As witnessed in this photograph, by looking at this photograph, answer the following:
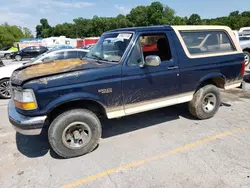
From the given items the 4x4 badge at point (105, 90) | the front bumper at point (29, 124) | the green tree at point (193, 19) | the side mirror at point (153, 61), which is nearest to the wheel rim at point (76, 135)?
the front bumper at point (29, 124)

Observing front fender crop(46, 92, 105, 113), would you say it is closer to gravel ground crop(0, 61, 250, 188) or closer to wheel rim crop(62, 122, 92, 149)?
wheel rim crop(62, 122, 92, 149)

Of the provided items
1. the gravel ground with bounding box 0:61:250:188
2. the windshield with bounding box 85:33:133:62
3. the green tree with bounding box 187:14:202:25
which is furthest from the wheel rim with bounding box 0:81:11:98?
the green tree with bounding box 187:14:202:25

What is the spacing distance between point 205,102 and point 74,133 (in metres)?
3.06

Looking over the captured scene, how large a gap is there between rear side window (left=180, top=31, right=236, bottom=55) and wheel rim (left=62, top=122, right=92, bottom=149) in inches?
102

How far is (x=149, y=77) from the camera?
370 centimetres

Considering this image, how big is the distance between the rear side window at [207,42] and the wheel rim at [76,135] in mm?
2585

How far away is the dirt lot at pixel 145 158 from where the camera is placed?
111 inches

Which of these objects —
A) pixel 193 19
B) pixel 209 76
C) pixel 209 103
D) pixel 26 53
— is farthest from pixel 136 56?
pixel 193 19

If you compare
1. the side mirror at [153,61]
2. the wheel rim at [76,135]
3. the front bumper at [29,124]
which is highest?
the side mirror at [153,61]

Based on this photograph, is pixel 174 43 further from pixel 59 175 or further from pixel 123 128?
pixel 59 175

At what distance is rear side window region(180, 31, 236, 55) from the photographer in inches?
167

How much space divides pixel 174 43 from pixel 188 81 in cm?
83

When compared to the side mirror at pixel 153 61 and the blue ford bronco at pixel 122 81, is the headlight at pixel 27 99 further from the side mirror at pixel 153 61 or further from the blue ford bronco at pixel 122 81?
the side mirror at pixel 153 61

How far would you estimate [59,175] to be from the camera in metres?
2.98
